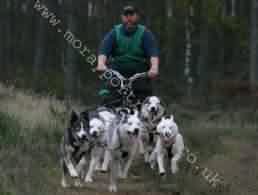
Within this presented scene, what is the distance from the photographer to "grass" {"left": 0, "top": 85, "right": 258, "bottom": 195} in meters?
9.33

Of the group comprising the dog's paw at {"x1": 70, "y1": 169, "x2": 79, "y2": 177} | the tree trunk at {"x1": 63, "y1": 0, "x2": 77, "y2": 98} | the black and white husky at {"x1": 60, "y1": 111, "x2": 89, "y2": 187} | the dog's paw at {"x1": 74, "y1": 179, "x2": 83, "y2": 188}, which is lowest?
the dog's paw at {"x1": 74, "y1": 179, "x2": 83, "y2": 188}

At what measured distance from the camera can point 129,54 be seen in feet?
31.7

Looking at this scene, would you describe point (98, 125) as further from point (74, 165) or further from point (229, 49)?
point (229, 49)

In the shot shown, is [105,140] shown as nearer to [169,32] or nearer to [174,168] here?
[174,168]

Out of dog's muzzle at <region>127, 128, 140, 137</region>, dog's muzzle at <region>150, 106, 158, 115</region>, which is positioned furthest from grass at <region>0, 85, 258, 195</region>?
dog's muzzle at <region>150, 106, 158, 115</region>

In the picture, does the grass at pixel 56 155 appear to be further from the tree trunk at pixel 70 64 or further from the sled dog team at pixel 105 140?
the tree trunk at pixel 70 64

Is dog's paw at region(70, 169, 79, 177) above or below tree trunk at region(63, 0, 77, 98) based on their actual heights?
below

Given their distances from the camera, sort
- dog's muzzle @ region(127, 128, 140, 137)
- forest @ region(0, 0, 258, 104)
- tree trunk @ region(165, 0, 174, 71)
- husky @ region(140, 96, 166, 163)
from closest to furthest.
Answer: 1. dog's muzzle @ region(127, 128, 140, 137)
2. husky @ region(140, 96, 166, 163)
3. forest @ region(0, 0, 258, 104)
4. tree trunk @ region(165, 0, 174, 71)

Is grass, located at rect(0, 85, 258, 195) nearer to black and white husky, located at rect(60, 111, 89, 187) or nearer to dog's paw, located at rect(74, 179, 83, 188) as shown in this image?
dog's paw, located at rect(74, 179, 83, 188)

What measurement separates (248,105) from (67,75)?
6.66 m

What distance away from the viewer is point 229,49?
43.8 m

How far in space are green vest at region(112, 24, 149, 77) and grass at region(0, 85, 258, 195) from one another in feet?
5.72

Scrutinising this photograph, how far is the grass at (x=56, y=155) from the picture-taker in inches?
367

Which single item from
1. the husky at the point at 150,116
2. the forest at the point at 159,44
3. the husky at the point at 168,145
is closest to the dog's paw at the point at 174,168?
the husky at the point at 168,145
